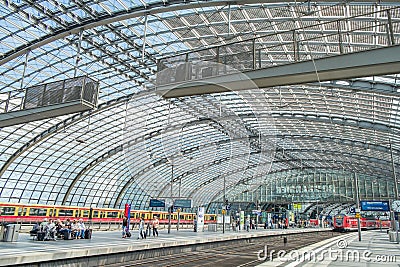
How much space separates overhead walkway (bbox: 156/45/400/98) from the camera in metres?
13.0

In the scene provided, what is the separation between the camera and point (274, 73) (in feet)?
47.3

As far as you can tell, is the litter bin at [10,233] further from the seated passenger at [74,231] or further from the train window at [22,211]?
the train window at [22,211]

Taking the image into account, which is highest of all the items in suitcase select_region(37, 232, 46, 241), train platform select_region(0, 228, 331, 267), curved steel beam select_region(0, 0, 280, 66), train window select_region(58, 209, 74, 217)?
curved steel beam select_region(0, 0, 280, 66)

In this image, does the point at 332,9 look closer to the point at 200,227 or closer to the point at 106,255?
the point at 106,255

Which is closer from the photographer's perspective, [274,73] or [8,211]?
[274,73]

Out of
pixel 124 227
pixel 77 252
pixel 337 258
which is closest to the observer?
pixel 77 252

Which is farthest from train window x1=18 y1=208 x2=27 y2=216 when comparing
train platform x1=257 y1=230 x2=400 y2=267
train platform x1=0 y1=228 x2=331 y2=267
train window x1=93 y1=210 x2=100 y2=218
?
train platform x1=257 y1=230 x2=400 y2=267

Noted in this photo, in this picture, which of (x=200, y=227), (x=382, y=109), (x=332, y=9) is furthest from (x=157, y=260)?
(x=382, y=109)

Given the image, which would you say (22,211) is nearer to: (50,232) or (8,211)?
(8,211)

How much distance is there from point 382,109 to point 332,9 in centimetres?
2254

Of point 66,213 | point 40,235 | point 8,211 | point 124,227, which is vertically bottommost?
point 40,235

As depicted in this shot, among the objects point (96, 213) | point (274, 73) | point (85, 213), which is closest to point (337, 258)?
point (274, 73)

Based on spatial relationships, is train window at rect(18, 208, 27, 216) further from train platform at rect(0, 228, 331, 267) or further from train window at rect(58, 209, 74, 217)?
train platform at rect(0, 228, 331, 267)

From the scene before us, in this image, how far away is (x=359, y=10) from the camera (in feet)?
77.6
